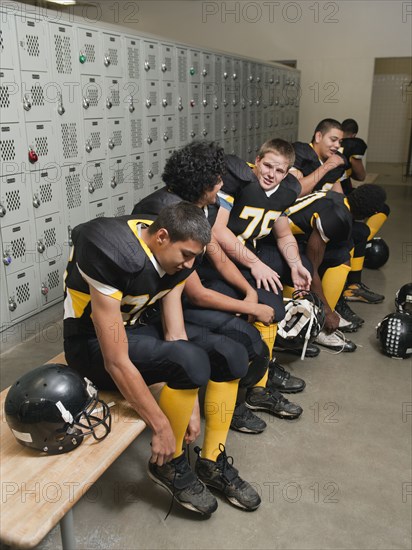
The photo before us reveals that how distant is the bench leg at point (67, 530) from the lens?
4.30 feet

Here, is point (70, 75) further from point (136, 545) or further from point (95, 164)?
point (136, 545)

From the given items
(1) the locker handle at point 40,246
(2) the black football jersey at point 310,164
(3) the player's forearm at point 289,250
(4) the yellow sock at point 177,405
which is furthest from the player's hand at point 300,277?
(1) the locker handle at point 40,246

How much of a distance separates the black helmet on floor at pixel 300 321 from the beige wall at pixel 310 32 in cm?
789

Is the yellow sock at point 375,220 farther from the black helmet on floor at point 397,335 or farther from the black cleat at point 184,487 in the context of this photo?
the black cleat at point 184,487

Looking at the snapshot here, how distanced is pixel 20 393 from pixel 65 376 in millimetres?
128

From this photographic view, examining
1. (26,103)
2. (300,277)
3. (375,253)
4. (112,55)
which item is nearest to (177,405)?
(300,277)

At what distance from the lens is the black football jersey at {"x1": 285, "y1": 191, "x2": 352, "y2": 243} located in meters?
3.01

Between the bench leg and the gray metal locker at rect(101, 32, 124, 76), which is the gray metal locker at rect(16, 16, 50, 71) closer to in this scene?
the gray metal locker at rect(101, 32, 124, 76)

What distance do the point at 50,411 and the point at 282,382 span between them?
61.7 inches

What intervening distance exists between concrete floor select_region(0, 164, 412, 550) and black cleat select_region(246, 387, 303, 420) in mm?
45

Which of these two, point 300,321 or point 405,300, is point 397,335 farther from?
point 300,321

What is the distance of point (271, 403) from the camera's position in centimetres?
239

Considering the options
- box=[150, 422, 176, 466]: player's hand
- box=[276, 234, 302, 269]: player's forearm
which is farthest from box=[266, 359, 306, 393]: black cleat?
box=[150, 422, 176, 466]: player's hand

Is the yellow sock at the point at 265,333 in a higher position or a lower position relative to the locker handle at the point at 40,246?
lower
